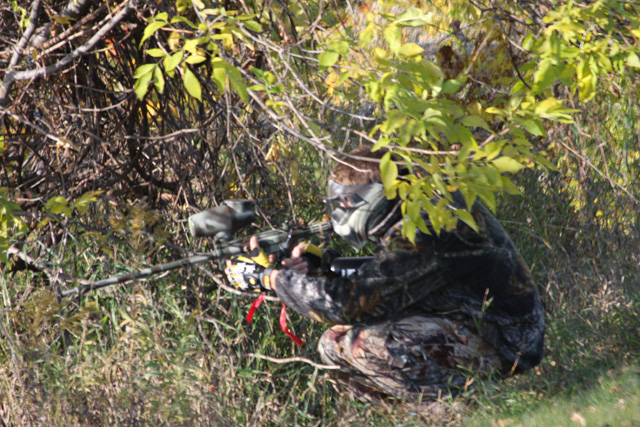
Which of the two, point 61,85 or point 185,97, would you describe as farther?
point 185,97

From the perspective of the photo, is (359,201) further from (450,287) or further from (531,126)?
(531,126)

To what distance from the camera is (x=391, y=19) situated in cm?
260

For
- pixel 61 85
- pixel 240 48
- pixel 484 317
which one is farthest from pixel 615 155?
pixel 61 85

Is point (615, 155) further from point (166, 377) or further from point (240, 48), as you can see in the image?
point (166, 377)

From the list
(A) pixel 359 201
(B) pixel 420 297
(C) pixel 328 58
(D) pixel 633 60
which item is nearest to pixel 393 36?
(C) pixel 328 58

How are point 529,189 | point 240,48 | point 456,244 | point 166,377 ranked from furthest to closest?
point 529,189 → point 240,48 → point 456,244 → point 166,377

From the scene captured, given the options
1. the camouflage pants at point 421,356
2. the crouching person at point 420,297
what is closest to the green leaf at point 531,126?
the crouching person at point 420,297

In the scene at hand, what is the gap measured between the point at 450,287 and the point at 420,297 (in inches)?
7.5

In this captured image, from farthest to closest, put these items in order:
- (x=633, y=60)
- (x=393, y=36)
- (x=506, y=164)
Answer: (x=633, y=60) < (x=393, y=36) < (x=506, y=164)

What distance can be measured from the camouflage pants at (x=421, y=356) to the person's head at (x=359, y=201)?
1.73 feet

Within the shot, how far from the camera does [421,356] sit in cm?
338

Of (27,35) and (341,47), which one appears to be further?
(27,35)

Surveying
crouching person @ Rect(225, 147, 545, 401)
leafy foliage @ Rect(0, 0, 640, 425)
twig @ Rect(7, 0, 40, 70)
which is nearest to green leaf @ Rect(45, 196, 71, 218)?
leafy foliage @ Rect(0, 0, 640, 425)

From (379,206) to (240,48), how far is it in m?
1.16
